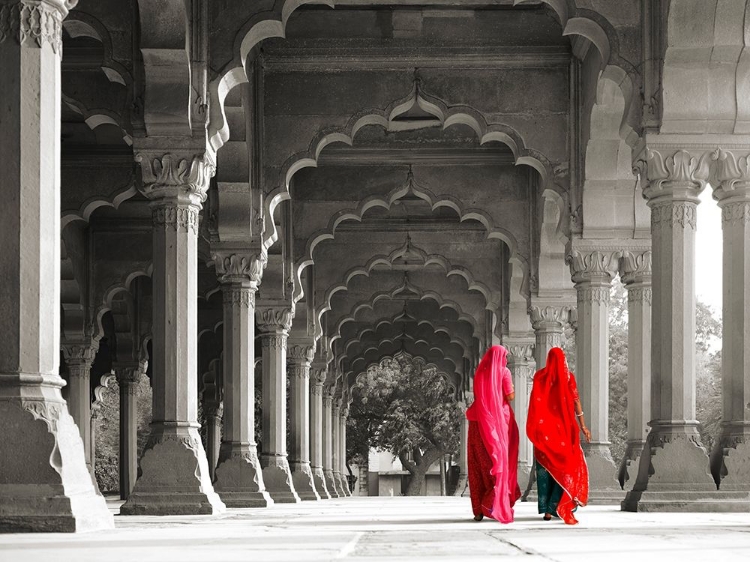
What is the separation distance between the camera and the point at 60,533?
730 cm

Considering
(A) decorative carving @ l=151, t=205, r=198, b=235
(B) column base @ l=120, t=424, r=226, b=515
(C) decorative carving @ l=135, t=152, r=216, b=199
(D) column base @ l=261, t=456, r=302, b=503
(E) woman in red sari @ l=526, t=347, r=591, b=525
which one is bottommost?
(D) column base @ l=261, t=456, r=302, b=503

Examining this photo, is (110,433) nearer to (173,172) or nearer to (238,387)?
(238,387)

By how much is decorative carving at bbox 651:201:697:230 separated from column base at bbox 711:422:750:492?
2.13 metres

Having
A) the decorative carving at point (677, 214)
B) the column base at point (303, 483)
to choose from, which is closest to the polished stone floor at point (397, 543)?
the decorative carving at point (677, 214)

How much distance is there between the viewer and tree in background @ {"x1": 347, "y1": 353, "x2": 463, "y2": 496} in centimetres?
5791

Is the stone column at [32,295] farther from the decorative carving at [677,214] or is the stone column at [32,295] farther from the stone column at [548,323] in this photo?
the stone column at [548,323]

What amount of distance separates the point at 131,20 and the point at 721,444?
737 centimetres

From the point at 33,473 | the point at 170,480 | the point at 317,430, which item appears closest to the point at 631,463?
the point at 170,480

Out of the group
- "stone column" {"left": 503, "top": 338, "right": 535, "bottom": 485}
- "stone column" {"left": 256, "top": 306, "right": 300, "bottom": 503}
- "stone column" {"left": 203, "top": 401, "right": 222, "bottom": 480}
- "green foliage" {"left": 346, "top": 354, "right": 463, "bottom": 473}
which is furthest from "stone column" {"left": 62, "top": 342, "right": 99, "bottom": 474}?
"green foliage" {"left": 346, "top": 354, "right": 463, "bottom": 473}

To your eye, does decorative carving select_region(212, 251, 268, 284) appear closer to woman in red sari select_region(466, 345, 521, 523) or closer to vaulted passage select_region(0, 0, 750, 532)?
vaulted passage select_region(0, 0, 750, 532)

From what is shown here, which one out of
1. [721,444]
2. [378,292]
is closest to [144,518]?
[721,444]

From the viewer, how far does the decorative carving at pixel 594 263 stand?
18188 millimetres

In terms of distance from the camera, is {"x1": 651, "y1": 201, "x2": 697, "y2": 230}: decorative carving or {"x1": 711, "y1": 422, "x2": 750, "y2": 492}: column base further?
{"x1": 651, "y1": 201, "x2": 697, "y2": 230}: decorative carving

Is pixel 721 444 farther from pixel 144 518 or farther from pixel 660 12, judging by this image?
pixel 144 518
